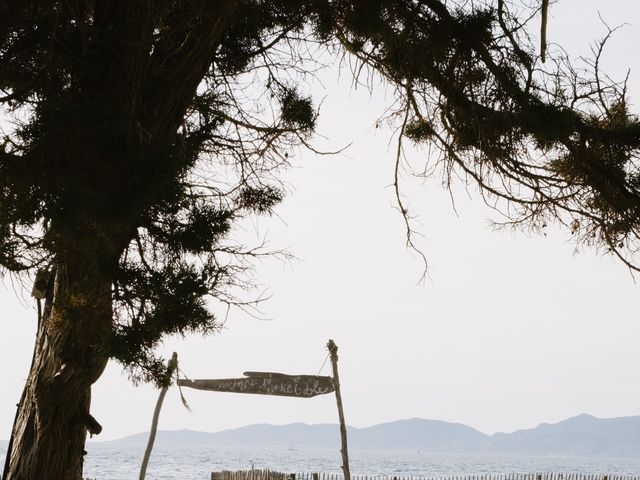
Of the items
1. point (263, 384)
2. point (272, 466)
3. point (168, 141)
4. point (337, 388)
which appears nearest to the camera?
point (168, 141)

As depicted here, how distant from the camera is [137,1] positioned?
12.5 feet

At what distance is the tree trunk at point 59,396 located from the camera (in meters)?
3.87

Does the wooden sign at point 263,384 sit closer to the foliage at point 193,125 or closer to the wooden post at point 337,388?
the wooden post at point 337,388

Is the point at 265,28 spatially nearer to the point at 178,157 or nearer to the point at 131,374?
the point at 178,157

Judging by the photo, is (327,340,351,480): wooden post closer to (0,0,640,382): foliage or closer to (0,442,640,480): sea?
(0,0,640,382): foliage

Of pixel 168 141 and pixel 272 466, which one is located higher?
pixel 272 466

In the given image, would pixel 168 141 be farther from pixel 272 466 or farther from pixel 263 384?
pixel 272 466

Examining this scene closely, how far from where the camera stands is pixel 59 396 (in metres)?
3.97

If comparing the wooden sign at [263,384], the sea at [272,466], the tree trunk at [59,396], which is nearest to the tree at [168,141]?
the tree trunk at [59,396]

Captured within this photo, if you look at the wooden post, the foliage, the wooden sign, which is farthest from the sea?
the foliage

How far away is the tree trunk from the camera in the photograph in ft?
12.7

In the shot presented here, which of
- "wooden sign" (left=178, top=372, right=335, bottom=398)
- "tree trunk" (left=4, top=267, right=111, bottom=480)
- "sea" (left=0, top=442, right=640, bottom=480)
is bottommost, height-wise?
"tree trunk" (left=4, top=267, right=111, bottom=480)

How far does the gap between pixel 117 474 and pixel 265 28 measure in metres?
54.0

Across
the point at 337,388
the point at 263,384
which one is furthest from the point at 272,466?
the point at 263,384
